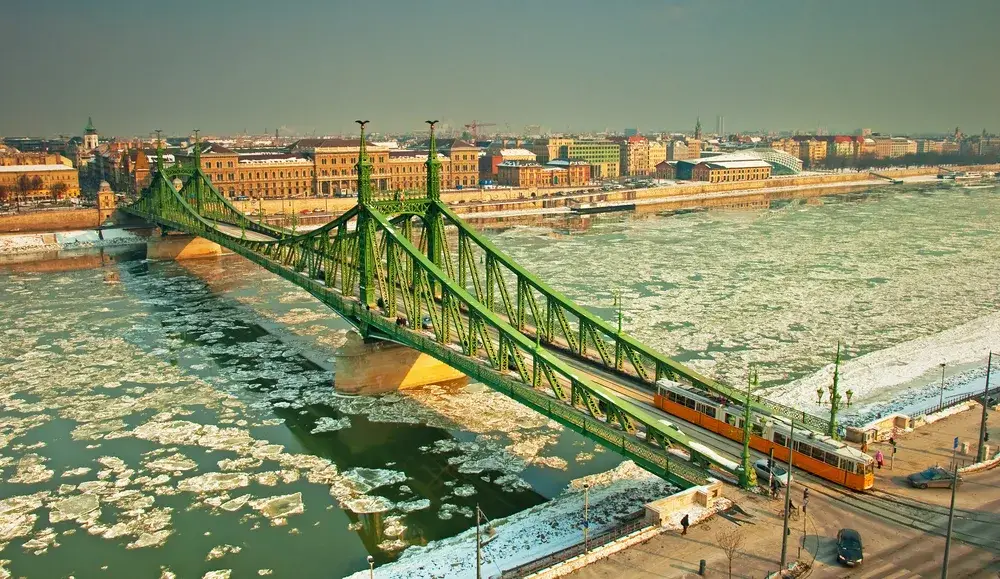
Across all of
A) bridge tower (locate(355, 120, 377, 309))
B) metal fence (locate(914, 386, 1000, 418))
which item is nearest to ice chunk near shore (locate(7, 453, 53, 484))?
bridge tower (locate(355, 120, 377, 309))

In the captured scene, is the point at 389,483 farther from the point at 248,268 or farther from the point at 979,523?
the point at 248,268

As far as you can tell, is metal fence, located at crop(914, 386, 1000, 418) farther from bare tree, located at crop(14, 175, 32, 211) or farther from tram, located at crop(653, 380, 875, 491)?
bare tree, located at crop(14, 175, 32, 211)

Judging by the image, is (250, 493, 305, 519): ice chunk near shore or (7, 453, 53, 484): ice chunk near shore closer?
(250, 493, 305, 519): ice chunk near shore

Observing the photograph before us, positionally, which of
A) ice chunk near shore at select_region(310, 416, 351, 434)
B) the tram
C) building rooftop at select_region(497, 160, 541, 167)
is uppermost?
building rooftop at select_region(497, 160, 541, 167)

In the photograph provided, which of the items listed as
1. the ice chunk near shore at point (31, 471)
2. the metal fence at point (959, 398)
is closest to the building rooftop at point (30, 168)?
the ice chunk near shore at point (31, 471)

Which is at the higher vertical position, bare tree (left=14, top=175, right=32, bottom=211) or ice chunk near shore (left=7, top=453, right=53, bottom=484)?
bare tree (left=14, top=175, right=32, bottom=211)

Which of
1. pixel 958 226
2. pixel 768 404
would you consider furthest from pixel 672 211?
pixel 768 404

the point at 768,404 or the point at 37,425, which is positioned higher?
the point at 768,404
